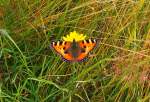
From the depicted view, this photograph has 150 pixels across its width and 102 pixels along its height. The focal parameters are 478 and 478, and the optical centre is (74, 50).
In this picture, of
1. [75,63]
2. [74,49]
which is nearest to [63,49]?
[74,49]

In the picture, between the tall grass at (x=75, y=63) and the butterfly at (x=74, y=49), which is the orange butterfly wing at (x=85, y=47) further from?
the tall grass at (x=75, y=63)

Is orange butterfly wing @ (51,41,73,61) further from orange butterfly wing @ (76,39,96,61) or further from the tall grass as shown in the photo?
the tall grass

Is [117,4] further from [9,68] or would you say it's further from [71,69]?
[9,68]

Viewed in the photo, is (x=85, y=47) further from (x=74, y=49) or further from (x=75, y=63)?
(x=75, y=63)

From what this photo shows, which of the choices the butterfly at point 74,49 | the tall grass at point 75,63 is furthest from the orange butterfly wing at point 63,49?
the tall grass at point 75,63

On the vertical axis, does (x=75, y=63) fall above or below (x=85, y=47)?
below

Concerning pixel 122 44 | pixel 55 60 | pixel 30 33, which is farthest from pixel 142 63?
pixel 30 33

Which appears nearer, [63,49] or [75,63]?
[63,49]
